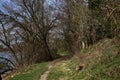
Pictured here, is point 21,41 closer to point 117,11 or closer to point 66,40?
point 66,40

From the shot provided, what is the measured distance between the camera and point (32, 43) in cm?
3694

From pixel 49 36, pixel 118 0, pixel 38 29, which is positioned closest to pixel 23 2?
pixel 38 29

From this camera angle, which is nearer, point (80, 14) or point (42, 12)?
point (80, 14)

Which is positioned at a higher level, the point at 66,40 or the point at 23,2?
the point at 23,2

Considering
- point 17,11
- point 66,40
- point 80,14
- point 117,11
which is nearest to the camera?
point 117,11

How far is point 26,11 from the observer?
121 ft

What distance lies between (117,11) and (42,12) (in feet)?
85.1

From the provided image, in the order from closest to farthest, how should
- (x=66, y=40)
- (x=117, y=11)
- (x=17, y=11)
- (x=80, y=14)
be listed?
(x=117, y=11) → (x=80, y=14) → (x=17, y=11) → (x=66, y=40)

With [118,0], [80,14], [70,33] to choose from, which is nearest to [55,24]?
[70,33]

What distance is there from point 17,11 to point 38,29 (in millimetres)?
3725

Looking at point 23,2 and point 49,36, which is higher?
point 23,2

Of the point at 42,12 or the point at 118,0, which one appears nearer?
the point at 118,0

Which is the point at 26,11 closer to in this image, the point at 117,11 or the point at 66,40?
the point at 66,40

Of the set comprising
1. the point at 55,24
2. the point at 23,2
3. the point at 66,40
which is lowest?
the point at 66,40
